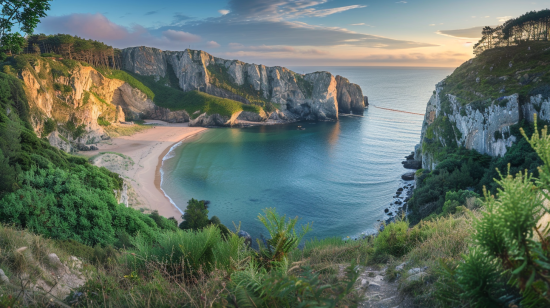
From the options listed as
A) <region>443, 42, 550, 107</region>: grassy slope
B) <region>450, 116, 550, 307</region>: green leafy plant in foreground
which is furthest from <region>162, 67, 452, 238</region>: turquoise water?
<region>443, 42, 550, 107</region>: grassy slope

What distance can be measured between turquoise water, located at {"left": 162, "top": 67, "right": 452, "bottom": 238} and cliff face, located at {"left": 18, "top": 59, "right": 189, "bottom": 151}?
1494 centimetres

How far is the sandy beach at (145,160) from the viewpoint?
2841cm

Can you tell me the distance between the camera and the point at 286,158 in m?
49.0

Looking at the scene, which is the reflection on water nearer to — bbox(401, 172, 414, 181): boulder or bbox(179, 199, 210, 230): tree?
bbox(401, 172, 414, 181): boulder

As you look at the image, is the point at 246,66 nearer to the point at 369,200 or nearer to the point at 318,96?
the point at 318,96

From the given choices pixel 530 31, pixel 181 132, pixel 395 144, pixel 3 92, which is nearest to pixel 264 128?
pixel 181 132

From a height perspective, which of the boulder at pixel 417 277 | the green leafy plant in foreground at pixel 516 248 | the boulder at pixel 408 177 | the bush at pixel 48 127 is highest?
the bush at pixel 48 127

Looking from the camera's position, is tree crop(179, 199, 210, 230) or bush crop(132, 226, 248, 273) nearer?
bush crop(132, 226, 248, 273)

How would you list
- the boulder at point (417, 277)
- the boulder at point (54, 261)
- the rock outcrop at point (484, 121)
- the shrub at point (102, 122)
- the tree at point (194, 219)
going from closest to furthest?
the boulder at point (417, 277) → the boulder at point (54, 261) → the tree at point (194, 219) → the rock outcrop at point (484, 121) → the shrub at point (102, 122)

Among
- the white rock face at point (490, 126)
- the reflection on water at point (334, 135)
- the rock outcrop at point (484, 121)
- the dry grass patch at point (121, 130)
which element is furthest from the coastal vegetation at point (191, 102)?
the white rock face at point (490, 126)

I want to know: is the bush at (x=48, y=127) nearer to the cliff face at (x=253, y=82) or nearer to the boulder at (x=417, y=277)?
the boulder at (x=417, y=277)

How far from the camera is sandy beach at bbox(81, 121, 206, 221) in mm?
28413

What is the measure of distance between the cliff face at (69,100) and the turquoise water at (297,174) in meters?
14.9

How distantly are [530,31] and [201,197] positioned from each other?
54.3m
